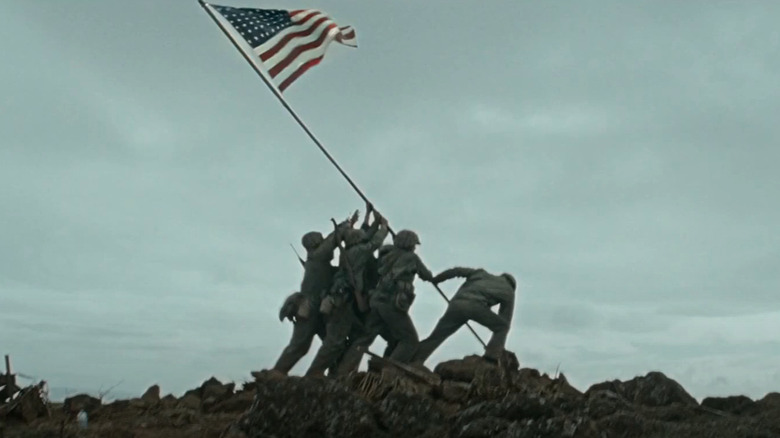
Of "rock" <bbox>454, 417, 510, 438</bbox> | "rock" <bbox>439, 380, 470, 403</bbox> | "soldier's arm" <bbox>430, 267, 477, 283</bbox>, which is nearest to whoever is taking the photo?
"rock" <bbox>454, 417, 510, 438</bbox>

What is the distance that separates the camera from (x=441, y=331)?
16578mm

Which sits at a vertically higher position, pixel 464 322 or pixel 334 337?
pixel 464 322

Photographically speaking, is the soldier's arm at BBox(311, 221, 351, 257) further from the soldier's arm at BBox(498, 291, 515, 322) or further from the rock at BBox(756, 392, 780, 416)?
the rock at BBox(756, 392, 780, 416)

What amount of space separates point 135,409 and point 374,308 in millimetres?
4089

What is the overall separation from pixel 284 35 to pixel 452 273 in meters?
4.63

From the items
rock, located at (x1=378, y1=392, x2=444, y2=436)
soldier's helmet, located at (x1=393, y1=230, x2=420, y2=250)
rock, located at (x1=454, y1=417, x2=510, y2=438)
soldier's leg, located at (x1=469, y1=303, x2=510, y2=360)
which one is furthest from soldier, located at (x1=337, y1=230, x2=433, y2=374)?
rock, located at (x1=454, y1=417, x2=510, y2=438)

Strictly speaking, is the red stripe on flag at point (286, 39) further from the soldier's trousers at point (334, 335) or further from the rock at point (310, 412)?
the rock at point (310, 412)

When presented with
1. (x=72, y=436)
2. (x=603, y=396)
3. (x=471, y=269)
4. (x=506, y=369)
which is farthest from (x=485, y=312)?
(x=72, y=436)

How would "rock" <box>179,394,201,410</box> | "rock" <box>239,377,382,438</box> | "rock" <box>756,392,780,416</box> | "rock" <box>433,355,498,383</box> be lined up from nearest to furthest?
"rock" <box>239,377,382,438</box> → "rock" <box>756,392,780,416</box> → "rock" <box>433,355,498,383</box> → "rock" <box>179,394,201,410</box>

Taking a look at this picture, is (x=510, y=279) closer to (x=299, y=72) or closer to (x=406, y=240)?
(x=406, y=240)

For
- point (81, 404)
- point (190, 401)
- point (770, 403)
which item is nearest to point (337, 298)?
point (190, 401)

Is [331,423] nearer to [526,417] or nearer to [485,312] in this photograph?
[526,417]

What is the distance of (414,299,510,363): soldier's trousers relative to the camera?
53.2ft

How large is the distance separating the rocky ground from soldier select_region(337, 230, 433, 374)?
7.18ft
